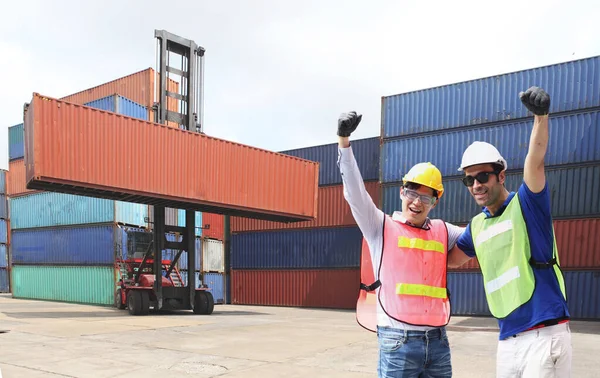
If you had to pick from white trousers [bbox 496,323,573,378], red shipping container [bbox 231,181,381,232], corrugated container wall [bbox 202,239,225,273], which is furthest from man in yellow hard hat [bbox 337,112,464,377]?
corrugated container wall [bbox 202,239,225,273]

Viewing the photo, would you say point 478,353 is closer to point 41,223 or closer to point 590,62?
point 590,62

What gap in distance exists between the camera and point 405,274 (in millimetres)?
2443

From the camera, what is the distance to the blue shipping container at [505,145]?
16.6 meters

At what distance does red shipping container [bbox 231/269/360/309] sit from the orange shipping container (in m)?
4.23

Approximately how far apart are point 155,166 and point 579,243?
47.1 feet

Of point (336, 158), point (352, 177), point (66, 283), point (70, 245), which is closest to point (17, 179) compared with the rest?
point (70, 245)

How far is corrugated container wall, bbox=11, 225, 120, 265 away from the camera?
22984 mm

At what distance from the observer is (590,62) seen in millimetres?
16359

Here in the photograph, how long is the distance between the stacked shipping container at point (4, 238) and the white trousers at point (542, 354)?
39076mm

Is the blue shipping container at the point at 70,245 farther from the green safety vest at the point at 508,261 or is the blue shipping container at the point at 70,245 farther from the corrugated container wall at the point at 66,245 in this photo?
the green safety vest at the point at 508,261

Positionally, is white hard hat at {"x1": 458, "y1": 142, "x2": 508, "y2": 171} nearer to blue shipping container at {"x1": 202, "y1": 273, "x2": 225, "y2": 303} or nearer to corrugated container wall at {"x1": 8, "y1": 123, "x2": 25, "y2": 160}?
blue shipping container at {"x1": 202, "y1": 273, "x2": 225, "y2": 303}

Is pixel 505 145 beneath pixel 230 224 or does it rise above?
above

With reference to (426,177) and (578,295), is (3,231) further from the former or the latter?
(426,177)

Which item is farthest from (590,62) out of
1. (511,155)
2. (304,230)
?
(304,230)
